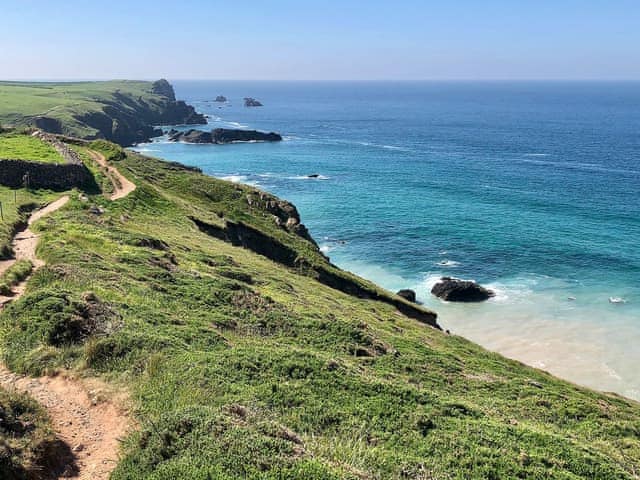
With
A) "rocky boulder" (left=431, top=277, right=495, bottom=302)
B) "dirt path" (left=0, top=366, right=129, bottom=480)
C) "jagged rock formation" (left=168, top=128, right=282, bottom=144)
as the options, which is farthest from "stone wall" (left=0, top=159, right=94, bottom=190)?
"jagged rock formation" (left=168, top=128, right=282, bottom=144)

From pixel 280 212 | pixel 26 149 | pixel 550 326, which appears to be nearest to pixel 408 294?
pixel 550 326

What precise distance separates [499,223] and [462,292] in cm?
2840

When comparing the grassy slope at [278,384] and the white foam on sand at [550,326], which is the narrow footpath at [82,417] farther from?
the white foam on sand at [550,326]

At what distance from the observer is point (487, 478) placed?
512 inches

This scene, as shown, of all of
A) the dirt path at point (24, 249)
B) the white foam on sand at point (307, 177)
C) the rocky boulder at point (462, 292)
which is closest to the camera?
the dirt path at point (24, 249)

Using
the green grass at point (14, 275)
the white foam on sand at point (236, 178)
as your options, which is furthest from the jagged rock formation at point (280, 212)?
the white foam on sand at point (236, 178)

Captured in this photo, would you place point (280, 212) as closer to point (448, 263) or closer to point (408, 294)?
point (408, 294)

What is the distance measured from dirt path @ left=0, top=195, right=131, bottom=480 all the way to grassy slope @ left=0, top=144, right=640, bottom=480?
584 mm

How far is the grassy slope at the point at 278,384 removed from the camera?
1227 cm

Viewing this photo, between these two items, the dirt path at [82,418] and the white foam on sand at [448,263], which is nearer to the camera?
the dirt path at [82,418]

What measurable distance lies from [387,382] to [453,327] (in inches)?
1368

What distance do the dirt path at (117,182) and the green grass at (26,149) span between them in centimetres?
553

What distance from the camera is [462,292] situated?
55.8 metres

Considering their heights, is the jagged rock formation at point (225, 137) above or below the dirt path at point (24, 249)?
above
